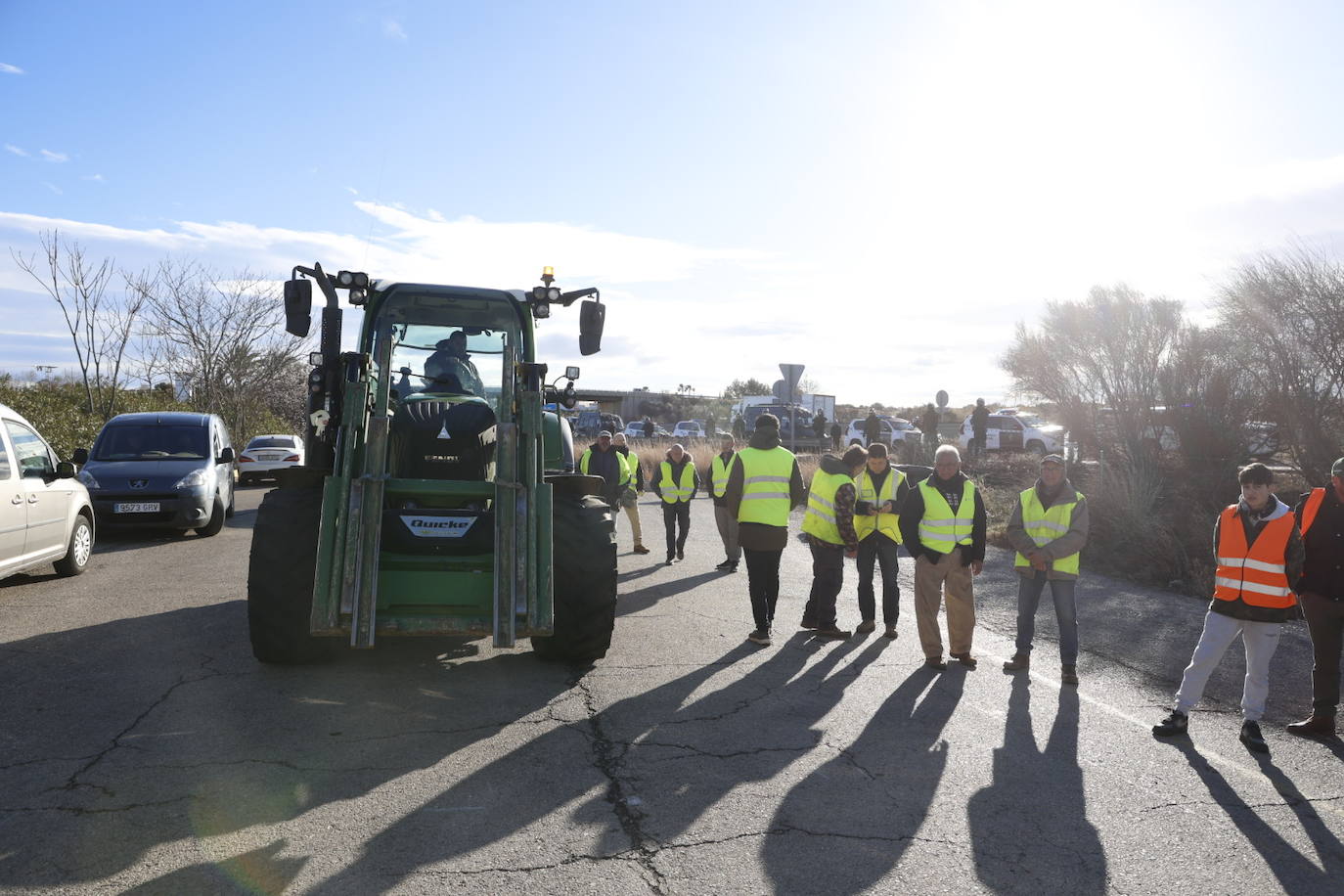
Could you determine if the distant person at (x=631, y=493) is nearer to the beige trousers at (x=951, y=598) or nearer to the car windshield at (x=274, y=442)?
the beige trousers at (x=951, y=598)

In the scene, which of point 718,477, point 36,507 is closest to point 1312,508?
point 718,477

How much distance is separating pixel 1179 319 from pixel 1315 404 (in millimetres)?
3449

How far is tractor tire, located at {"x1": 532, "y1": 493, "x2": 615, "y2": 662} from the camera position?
6617 millimetres

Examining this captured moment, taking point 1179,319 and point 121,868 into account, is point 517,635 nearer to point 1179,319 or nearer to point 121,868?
point 121,868

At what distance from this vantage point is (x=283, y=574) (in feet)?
20.7

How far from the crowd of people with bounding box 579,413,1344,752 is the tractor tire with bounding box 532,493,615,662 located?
5.73 ft

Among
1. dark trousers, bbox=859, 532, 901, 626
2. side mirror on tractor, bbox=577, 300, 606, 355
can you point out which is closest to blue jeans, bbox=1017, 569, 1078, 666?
dark trousers, bbox=859, 532, 901, 626

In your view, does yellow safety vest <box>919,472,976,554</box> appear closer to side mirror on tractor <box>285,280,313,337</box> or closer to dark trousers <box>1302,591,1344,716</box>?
dark trousers <box>1302,591,1344,716</box>

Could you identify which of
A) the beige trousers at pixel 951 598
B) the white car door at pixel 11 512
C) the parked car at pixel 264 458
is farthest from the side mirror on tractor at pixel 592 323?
the parked car at pixel 264 458

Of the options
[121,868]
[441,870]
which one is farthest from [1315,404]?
→ [121,868]

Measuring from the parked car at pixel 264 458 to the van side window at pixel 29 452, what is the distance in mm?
14345

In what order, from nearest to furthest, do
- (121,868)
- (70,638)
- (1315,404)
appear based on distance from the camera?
(121,868) < (70,638) < (1315,404)

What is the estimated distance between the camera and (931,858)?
3934 millimetres

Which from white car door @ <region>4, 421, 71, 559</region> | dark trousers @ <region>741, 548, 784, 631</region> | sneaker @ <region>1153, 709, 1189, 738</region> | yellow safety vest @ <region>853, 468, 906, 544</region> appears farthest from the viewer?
white car door @ <region>4, 421, 71, 559</region>
